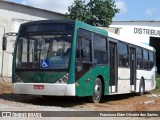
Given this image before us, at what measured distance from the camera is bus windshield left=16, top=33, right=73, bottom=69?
12.9 metres

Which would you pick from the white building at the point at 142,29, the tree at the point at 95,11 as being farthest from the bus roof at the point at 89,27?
the white building at the point at 142,29

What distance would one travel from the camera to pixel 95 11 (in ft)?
108

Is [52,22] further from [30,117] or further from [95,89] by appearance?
[30,117]

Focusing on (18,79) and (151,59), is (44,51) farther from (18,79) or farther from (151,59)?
(151,59)

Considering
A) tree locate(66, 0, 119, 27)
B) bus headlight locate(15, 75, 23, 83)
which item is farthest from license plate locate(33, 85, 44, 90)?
tree locate(66, 0, 119, 27)

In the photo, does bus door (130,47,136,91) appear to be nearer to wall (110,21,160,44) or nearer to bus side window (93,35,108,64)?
bus side window (93,35,108,64)

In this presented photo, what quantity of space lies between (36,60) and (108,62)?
343 centimetres

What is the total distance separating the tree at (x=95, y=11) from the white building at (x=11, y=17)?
3397 mm

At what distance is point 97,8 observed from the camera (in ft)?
108

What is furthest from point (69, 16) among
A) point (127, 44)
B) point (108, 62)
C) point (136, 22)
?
point (108, 62)

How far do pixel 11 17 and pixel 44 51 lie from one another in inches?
512

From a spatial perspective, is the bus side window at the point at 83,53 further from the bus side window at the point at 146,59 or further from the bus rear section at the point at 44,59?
the bus side window at the point at 146,59

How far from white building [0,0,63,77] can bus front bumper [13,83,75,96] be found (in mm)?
9944

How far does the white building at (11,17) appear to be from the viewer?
915 inches
